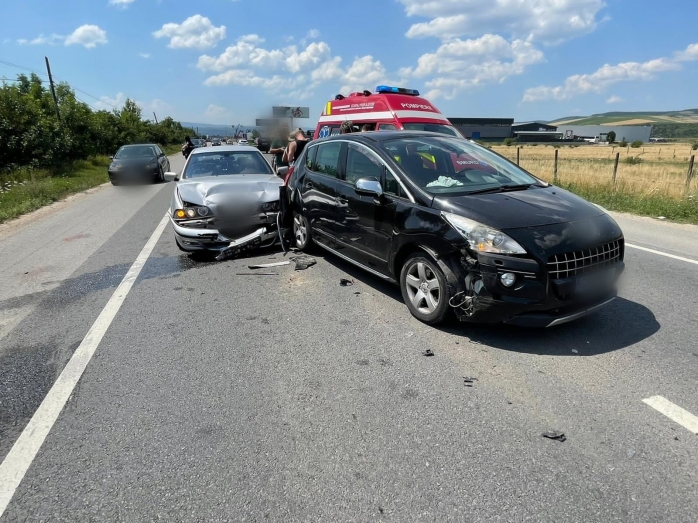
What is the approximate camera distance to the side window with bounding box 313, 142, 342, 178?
5727 mm

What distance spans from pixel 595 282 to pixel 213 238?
4.93 meters

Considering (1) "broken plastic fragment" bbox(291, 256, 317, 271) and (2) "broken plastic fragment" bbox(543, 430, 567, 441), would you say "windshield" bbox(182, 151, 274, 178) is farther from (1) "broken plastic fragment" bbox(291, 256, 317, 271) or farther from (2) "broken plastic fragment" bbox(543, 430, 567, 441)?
(2) "broken plastic fragment" bbox(543, 430, 567, 441)

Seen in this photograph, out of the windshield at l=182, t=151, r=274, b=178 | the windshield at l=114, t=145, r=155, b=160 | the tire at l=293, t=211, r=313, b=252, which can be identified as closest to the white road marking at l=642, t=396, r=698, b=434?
the tire at l=293, t=211, r=313, b=252

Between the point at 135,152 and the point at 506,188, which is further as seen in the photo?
the point at 135,152

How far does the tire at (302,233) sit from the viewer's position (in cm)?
659

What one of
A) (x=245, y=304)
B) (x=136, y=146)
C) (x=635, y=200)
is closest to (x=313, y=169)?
(x=245, y=304)

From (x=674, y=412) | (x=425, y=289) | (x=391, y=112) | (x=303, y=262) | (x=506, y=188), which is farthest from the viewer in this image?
(x=391, y=112)

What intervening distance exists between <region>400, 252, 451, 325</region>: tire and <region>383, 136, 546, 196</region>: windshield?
0.67 meters

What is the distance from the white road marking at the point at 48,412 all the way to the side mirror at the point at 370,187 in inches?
110

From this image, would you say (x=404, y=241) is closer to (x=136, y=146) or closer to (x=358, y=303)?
(x=358, y=303)

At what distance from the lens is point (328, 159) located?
235 inches

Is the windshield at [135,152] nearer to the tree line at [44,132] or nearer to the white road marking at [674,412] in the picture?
the tree line at [44,132]

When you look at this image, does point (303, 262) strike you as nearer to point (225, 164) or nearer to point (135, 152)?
point (225, 164)

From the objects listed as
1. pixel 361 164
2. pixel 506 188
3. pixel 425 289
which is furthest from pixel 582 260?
pixel 361 164
